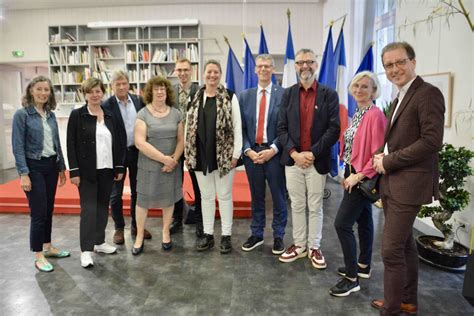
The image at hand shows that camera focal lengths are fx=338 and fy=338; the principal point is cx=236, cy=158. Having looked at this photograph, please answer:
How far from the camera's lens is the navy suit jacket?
112 inches

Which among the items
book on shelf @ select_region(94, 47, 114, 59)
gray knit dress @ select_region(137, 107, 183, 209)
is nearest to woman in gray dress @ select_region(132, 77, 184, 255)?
gray knit dress @ select_region(137, 107, 183, 209)

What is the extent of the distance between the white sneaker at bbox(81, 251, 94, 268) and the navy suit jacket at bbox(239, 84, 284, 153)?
5.07 feet

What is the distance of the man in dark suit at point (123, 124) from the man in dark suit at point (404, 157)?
2110 mm

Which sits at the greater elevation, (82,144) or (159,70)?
(159,70)

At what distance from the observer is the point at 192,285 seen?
8.04 feet

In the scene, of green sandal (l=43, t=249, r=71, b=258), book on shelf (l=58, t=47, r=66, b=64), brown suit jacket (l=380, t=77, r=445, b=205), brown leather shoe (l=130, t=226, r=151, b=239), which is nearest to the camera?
brown suit jacket (l=380, t=77, r=445, b=205)

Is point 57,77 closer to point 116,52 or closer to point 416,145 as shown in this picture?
point 116,52

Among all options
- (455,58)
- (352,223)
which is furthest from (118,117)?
(455,58)

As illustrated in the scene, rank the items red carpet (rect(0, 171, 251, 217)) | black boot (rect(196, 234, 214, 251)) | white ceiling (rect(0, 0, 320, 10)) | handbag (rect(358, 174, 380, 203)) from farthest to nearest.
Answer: white ceiling (rect(0, 0, 320, 10)), red carpet (rect(0, 171, 251, 217)), black boot (rect(196, 234, 214, 251)), handbag (rect(358, 174, 380, 203))

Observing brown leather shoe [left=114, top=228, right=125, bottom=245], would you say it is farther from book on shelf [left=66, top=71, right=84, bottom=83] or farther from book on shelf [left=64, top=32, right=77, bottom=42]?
book on shelf [left=64, top=32, right=77, bottom=42]

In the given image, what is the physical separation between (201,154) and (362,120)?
132 cm

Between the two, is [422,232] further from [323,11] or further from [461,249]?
[323,11]

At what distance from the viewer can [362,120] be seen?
2.12 m

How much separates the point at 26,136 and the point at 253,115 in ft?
5.76
